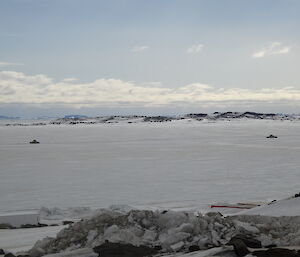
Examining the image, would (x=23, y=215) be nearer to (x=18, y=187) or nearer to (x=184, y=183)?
(x=18, y=187)

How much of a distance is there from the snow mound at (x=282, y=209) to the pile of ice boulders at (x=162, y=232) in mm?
1287

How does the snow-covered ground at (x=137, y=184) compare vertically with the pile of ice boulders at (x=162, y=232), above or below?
below

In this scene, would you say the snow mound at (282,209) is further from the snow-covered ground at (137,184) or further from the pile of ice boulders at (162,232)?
the pile of ice boulders at (162,232)

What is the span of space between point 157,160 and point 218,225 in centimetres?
1625

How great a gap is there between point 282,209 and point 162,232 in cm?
326

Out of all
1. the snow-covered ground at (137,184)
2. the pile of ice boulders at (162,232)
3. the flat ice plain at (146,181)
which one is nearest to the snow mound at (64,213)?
the snow-covered ground at (137,184)

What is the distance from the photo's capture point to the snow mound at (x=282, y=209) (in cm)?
860

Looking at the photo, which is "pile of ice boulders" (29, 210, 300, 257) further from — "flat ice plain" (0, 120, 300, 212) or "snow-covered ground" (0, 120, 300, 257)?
"flat ice plain" (0, 120, 300, 212)

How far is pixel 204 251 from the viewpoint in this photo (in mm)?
6062

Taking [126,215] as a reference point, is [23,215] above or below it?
below

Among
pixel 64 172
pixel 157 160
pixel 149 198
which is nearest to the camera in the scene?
pixel 149 198

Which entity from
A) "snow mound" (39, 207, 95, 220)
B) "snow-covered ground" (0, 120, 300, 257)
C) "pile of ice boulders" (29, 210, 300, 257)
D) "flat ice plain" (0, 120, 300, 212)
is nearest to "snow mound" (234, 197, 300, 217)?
"snow-covered ground" (0, 120, 300, 257)

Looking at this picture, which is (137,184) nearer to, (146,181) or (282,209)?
(146,181)

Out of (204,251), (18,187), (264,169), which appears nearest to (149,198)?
(18,187)
